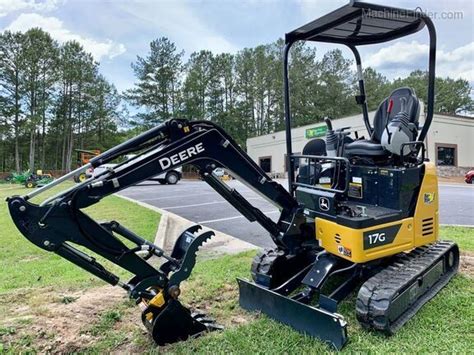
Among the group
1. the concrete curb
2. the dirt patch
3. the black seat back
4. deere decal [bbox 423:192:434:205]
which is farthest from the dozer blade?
the concrete curb

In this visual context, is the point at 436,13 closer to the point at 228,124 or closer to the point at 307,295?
the point at 307,295

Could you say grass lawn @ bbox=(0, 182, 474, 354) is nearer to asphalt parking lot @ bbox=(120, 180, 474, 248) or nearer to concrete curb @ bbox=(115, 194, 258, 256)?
concrete curb @ bbox=(115, 194, 258, 256)

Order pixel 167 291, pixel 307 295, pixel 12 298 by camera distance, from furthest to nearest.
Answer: pixel 12 298, pixel 307 295, pixel 167 291

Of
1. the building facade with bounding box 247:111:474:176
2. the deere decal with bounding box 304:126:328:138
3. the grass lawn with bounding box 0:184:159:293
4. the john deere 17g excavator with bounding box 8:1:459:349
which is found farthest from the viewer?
the deere decal with bounding box 304:126:328:138

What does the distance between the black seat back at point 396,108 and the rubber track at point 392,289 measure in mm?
1378

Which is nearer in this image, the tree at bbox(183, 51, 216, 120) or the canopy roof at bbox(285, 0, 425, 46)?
the canopy roof at bbox(285, 0, 425, 46)

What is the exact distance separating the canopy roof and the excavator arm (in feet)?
5.40

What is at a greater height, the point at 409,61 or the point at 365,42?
the point at 365,42

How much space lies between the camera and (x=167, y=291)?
3.27 m

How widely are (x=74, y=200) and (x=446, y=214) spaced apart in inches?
377

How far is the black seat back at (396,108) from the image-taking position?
4.21 m

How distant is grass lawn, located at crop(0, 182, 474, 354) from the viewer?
3.23 meters

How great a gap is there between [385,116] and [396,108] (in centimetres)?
15

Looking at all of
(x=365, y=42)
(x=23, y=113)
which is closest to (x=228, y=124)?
(x=23, y=113)
